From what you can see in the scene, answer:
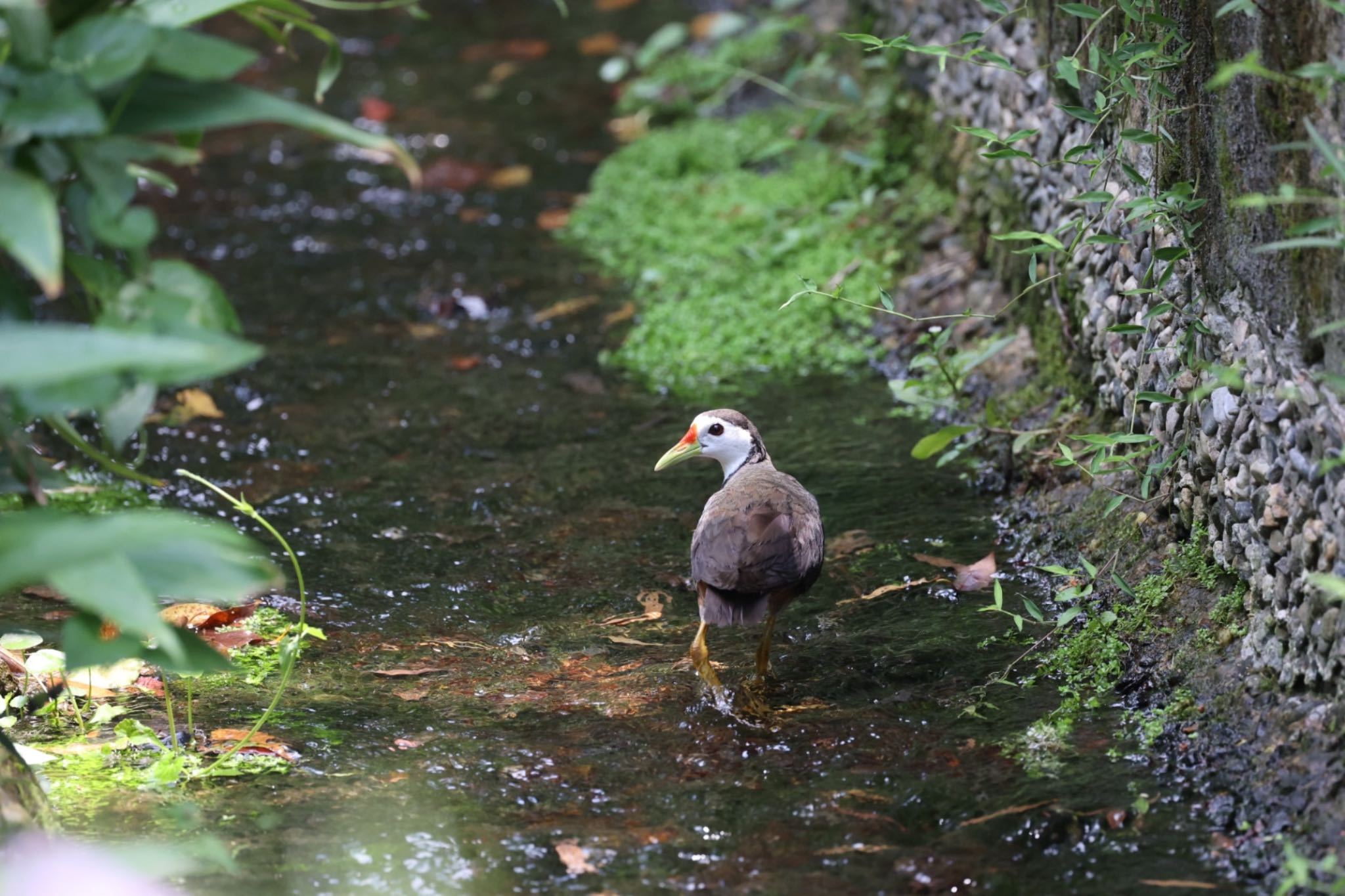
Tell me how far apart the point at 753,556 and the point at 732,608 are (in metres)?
0.17

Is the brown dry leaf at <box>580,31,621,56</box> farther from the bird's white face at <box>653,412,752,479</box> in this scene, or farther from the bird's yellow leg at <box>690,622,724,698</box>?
the bird's yellow leg at <box>690,622,724,698</box>

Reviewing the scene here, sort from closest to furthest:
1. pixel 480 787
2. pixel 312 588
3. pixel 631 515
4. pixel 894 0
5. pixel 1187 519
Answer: pixel 480 787, pixel 1187 519, pixel 312 588, pixel 631 515, pixel 894 0

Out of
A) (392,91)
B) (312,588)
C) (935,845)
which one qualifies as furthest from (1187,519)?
(392,91)

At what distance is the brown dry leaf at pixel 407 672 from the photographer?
390 centimetres

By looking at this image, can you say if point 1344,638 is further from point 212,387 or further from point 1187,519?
point 212,387

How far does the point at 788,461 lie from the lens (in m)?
5.26

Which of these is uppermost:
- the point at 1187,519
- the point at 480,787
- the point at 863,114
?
the point at 863,114

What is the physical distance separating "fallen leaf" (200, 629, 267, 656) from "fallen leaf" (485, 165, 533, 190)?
4.87m

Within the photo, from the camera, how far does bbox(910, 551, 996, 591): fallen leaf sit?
423 cm

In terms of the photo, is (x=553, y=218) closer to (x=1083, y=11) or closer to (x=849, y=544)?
(x=849, y=544)

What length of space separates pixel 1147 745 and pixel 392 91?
25.8 ft

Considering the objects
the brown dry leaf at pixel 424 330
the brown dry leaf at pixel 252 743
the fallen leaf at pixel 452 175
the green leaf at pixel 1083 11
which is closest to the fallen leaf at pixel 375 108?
the fallen leaf at pixel 452 175

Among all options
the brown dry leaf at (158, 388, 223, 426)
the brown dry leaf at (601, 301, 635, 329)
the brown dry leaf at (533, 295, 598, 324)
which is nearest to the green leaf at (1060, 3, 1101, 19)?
the brown dry leaf at (601, 301, 635, 329)

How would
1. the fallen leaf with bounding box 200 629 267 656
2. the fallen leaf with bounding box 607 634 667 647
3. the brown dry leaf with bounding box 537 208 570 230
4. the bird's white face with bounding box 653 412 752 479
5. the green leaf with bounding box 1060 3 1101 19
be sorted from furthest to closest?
1. the brown dry leaf with bounding box 537 208 570 230
2. the bird's white face with bounding box 653 412 752 479
3. the fallen leaf with bounding box 607 634 667 647
4. the fallen leaf with bounding box 200 629 267 656
5. the green leaf with bounding box 1060 3 1101 19
